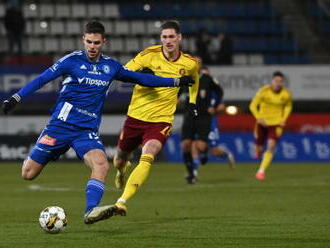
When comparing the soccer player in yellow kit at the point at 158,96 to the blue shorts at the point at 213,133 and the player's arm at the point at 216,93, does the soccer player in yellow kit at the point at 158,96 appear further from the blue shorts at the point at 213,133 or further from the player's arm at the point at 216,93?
the blue shorts at the point at 213,133

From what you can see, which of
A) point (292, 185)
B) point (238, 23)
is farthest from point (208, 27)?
point (292, 185)

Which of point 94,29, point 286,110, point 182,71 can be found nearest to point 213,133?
point 286,110

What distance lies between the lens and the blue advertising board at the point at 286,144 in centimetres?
2673

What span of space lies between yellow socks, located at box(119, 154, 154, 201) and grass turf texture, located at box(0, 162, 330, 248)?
1.18 ft

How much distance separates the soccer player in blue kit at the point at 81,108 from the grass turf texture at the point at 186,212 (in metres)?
0.72

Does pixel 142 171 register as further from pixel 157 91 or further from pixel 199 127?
pixel 199 127

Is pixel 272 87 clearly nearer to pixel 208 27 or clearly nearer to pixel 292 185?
pixel 292 185

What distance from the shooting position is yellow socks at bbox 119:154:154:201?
36.3ft

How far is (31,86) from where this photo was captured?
10.1m

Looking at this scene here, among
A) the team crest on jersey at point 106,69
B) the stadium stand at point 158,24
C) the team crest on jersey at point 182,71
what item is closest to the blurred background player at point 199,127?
the team crest on jersey at point 182,71

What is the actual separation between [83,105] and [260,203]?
14.4ft

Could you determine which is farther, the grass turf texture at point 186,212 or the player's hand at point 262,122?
the player's hand at point 262,122

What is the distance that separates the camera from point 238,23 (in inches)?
1240

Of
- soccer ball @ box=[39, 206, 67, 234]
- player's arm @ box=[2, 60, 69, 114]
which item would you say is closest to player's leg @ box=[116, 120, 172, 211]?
soccer ball @ box=[39, 206, 67, 234]
